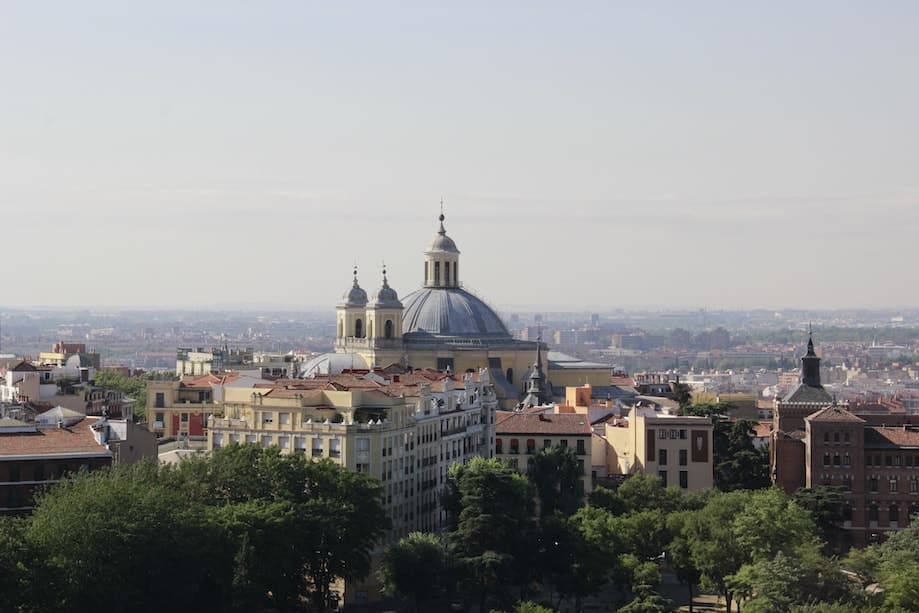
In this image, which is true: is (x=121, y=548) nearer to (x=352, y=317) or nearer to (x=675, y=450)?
(x=675, y=450)

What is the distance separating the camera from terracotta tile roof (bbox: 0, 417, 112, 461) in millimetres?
82750

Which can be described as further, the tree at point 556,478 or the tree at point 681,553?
the tree at point 556,478

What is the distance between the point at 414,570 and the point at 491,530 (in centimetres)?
440

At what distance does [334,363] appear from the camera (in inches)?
5094

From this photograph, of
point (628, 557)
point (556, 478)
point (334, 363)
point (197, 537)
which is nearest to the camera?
point (197, 537)

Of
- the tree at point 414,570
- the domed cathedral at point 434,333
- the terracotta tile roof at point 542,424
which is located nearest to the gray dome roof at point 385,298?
the domed cathedral at point 434,333

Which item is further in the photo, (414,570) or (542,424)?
(542,424)

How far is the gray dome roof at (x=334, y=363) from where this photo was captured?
419 feet

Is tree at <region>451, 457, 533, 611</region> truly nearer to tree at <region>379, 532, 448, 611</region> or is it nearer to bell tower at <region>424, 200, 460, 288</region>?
tree at <region>379, 532, 448, 611</region>

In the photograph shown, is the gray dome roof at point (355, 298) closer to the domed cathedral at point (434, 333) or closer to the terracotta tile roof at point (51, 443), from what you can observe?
the domed cathedral at point (434, 333)

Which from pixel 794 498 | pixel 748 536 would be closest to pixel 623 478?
pixel 794 498

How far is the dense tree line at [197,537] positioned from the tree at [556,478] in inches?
540

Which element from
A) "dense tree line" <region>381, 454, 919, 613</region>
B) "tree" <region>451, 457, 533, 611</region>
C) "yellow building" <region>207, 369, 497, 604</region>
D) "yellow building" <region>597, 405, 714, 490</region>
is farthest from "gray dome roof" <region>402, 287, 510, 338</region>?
"tree" <region>451, 457, 533, 611</region>

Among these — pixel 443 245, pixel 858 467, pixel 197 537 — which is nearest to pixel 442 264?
pixel 443 245
